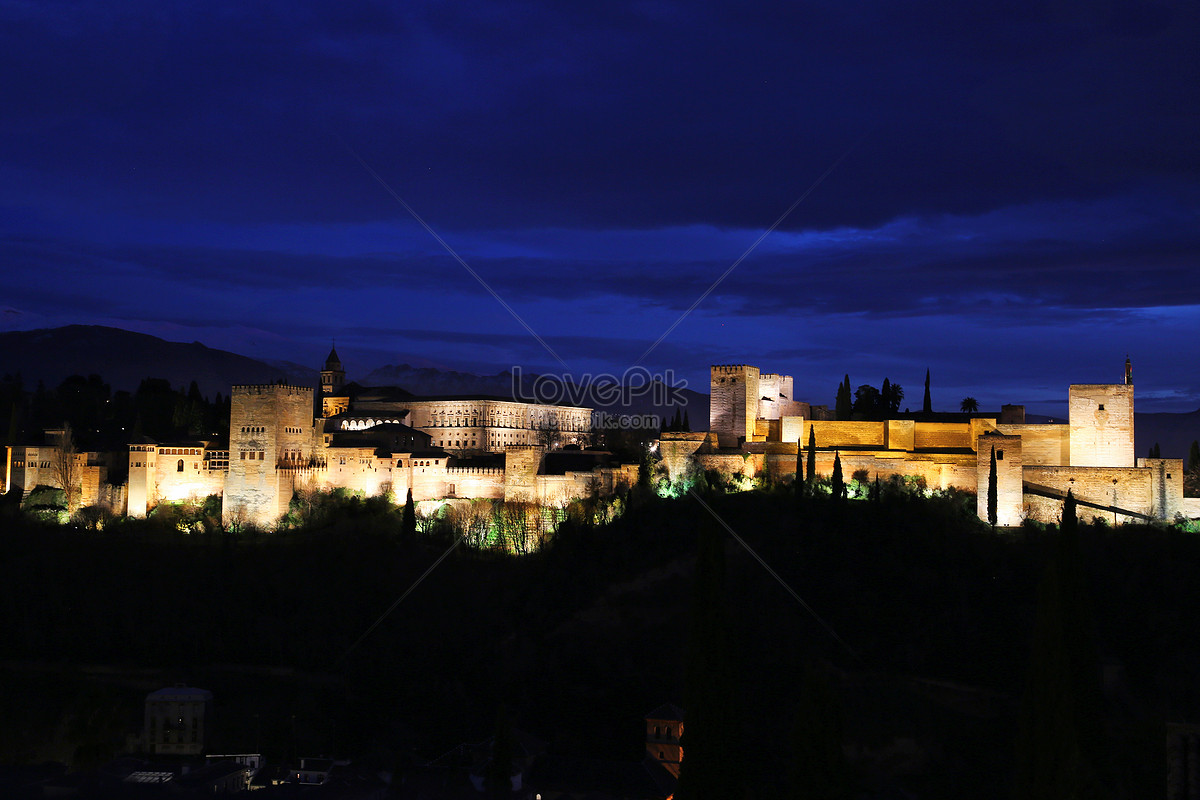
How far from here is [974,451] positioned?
4662 centimetres

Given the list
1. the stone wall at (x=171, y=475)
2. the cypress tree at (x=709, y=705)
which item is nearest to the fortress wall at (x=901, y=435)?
the cypress tree at (x=709, y=705)

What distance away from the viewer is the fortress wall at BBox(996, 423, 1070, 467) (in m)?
46.9

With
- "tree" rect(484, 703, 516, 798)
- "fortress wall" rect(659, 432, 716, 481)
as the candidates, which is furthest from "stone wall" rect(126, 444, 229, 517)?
"tree" rect(484, 703, 516, 798)

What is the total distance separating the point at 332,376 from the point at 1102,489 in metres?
48.1

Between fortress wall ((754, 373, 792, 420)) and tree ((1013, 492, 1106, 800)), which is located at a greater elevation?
fortress wall ((754, 373, 792, 420))

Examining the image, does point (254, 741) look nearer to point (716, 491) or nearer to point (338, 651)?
point (338, 651)

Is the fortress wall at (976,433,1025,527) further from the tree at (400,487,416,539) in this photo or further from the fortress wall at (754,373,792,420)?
the tree at (400,487,416,539)

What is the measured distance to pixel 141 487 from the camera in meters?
52.6

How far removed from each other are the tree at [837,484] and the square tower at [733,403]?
605 centimetres

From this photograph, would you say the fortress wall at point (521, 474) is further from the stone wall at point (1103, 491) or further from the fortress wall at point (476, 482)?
the stone wall at point (1103, 491)

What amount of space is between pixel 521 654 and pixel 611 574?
14.8 ft

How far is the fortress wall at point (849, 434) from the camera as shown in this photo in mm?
48781

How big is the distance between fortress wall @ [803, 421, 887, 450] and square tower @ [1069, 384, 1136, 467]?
7.64 metres

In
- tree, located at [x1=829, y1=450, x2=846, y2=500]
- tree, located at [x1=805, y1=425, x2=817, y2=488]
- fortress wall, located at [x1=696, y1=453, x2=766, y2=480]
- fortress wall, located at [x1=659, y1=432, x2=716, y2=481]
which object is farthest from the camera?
fortress wall, located at [x1=659, y1=432, x2=716, y2=481]
